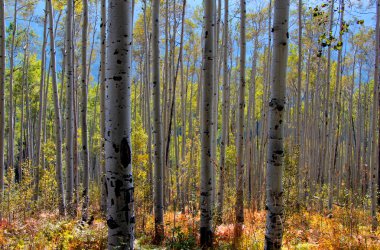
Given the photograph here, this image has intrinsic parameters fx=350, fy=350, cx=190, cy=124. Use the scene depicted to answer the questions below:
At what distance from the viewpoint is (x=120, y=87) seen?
10.7 ft

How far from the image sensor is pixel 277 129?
4.07 meters

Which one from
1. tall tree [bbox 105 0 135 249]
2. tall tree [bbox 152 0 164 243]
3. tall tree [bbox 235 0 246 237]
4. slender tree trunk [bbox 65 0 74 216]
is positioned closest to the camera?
tall tree [bbox 105 0 135 249]

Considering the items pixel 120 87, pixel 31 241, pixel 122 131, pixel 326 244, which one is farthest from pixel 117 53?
pixel 326 244

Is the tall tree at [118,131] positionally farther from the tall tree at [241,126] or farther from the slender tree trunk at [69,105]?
the slender tree trunk at [69,105]

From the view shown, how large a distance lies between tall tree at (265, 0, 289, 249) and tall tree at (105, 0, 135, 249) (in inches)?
67.6

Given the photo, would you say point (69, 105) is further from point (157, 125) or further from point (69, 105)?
point (157, 125)

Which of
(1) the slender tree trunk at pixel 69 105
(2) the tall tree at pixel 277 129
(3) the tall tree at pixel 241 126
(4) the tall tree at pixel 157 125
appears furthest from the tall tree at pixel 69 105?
(2) the tall tree at pixel 277 129

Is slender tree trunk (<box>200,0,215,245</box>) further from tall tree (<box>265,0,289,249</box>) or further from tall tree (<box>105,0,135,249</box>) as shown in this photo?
tall tree (<box>105,0,135,249</box>)

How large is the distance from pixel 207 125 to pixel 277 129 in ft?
5.66

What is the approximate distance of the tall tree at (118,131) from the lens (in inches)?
127

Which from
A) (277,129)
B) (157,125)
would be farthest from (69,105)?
(277,129)

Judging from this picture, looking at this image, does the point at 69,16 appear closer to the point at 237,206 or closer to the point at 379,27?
the point at 237,206

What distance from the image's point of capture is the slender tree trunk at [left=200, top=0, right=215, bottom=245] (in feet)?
18.4

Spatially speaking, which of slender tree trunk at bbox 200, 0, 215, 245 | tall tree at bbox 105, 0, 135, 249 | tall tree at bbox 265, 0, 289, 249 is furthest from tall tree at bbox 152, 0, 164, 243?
tall tree at bbox 105, 0, 135, 249
